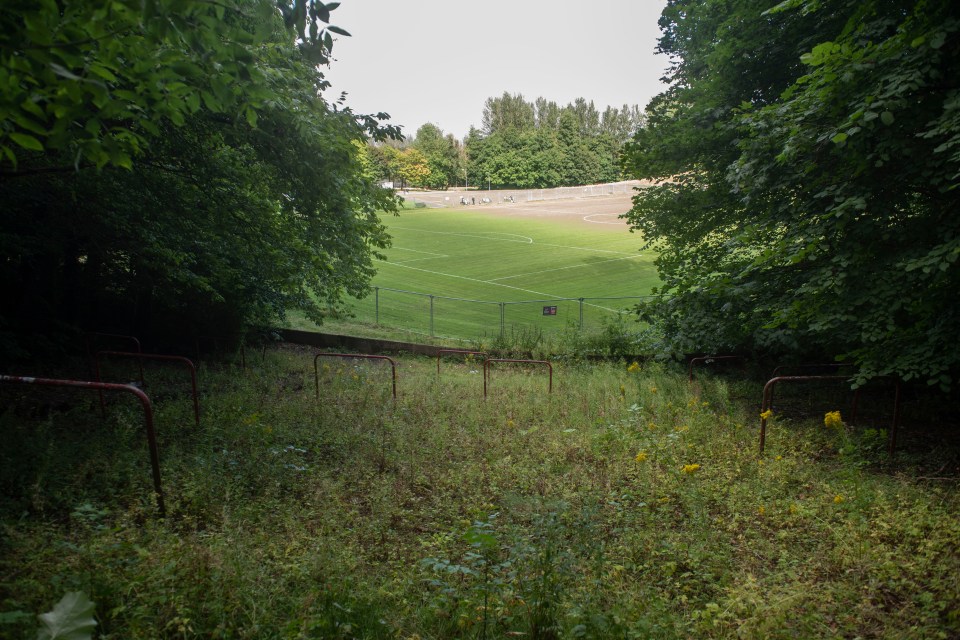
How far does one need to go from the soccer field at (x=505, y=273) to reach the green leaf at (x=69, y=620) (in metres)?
17.4

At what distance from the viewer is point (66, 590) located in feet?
11.4

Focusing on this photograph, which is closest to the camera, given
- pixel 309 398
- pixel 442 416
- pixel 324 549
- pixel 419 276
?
pixel 324 549

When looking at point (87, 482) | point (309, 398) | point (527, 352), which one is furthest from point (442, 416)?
point (527, 352)

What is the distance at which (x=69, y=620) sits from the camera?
10.1ft

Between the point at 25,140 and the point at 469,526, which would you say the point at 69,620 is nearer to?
the point at 25,140

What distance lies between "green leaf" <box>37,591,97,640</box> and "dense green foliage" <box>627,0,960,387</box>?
7.64 m

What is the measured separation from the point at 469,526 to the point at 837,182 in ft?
22.7

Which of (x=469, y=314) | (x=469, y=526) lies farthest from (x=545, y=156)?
(x=469, y=526)

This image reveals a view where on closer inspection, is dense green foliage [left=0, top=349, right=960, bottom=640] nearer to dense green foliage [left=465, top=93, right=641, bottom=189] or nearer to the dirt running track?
the dirt running track

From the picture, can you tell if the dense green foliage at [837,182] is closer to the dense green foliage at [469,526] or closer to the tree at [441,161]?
the dense green foliage at [469,526]

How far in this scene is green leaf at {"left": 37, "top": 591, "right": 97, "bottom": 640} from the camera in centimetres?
300

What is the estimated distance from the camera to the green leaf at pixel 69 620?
3002 millimetres

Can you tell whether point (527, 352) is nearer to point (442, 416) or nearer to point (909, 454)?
point (442, 416)

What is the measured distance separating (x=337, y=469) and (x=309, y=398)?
3818 millimetres
